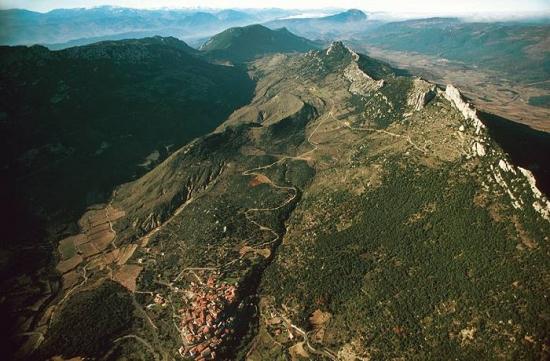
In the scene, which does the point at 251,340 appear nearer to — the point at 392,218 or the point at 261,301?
the point at 261,301

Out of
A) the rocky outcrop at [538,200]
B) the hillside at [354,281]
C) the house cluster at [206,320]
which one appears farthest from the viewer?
the house cluster at [206,320]

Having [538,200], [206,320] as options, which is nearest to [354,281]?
[206,320]

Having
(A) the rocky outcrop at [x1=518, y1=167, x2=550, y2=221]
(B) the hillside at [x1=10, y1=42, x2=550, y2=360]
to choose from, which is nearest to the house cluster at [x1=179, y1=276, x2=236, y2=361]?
(B) the hillside at [x1=10, y1=42, x2=550, y2=360]

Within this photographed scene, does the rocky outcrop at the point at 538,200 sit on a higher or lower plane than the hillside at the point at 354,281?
higher

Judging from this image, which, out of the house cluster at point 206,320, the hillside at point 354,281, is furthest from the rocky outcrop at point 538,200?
the house cluster at point 206,320

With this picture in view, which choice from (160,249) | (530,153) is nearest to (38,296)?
(160,249)

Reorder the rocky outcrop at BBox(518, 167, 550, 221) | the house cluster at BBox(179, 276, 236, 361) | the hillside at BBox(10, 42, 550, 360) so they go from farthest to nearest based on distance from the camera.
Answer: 1. the house cluster at BBox(179, 276, 236, 361)
2. the rocky outcrop at BBox(518, 167, 550, 221)
3. the hillside at BBox(10, 42, 550, 360)

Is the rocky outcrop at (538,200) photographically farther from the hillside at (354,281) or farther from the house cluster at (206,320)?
the house cluster at (206,320)

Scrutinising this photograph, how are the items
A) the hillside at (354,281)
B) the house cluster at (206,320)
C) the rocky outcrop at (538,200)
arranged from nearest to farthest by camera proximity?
the hillside at (354,281) → the rocky outcrop at (538,200) → the house cluster at (206,320)

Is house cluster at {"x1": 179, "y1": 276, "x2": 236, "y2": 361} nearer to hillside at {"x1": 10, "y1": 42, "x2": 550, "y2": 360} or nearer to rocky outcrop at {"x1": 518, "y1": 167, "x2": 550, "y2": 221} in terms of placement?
hillside at {"x1": 10, "y1": 42, "x2": 550, "y2": 360}
